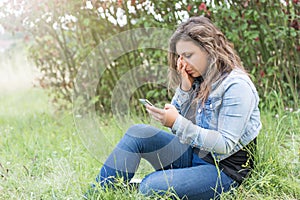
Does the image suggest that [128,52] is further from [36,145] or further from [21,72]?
[21,72]

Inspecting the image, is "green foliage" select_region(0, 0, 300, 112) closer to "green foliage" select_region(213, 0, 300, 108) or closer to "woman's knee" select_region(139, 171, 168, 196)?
"green foliage" select_region(213, 0, 300, 108)

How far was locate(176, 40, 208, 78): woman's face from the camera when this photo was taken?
2020 mm

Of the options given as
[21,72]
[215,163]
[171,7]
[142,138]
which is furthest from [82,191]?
[21,72]

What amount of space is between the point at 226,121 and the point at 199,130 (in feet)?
0.38

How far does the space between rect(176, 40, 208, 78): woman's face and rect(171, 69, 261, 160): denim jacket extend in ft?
0.36

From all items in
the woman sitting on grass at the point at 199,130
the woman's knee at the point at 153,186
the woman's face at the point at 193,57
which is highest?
the woman's face at the point at 193,57

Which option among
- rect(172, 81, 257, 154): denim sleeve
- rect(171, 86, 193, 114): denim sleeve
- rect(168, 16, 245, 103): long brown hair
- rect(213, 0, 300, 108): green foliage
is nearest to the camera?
rect(172, 81, 257, 154): denim sleeve

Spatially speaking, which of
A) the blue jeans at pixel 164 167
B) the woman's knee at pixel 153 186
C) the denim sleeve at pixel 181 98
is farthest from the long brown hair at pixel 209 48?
the woman's knee at pixel 153 186

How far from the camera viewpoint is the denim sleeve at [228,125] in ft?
6.15

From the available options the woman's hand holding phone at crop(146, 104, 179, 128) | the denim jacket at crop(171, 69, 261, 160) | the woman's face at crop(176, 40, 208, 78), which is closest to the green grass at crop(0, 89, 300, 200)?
the denim jacket at crop(171, 69, 261, 160)

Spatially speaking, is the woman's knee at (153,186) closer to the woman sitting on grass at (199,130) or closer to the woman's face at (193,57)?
the woman sitting on grass at (199,130)

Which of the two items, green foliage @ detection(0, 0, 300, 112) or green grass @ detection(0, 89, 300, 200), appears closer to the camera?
green grass @ detection(0, 89, 300, 200)

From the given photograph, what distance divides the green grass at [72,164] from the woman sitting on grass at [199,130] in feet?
0.31

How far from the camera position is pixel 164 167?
219 centimetres
